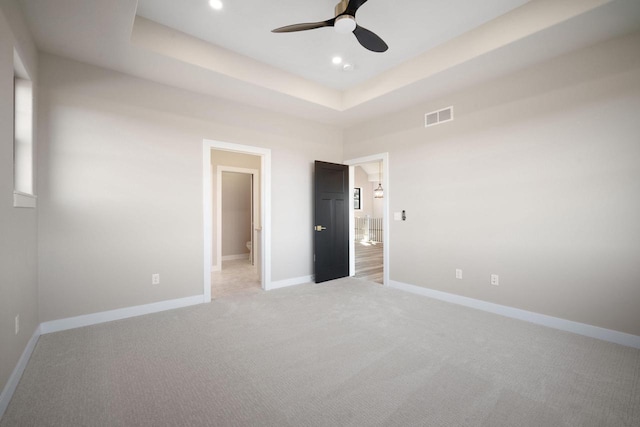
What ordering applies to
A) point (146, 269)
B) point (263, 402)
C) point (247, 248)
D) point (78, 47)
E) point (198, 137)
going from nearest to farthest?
1. point (263, 402)
2. point (78, 47)
3. point (146, 269)
4. point (198, 137)
5. point (247, 248)

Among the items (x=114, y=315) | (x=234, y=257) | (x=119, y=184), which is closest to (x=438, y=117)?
(x=119, y=184)

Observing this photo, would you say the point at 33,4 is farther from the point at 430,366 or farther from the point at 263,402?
the point at 430,366

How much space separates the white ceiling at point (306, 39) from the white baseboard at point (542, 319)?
2.70m

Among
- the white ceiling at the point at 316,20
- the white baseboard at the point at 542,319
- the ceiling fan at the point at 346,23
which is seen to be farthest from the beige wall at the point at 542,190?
the ceiling fan at the point at 346,23

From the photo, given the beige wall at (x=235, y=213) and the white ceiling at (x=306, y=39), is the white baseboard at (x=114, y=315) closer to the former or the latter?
the white ceiling at (x=306, y=39)

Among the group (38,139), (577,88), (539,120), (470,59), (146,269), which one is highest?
(470,59)

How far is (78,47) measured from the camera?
2664 millimetres

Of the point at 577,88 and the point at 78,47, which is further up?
the point at 78,47

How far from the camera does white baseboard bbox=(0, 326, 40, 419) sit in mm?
1622

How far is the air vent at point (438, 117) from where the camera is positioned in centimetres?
371

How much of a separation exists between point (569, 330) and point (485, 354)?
120 centimetres

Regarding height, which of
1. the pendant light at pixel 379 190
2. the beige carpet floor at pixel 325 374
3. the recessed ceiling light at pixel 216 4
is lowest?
the beige carpet floor at pixel 325 374

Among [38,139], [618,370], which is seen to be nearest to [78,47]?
[38,139]

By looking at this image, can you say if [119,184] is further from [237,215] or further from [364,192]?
[364,192]
